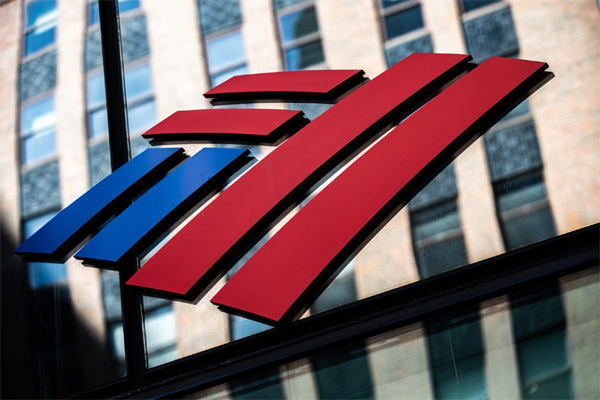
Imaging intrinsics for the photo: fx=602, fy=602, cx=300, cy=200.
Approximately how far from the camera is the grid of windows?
5230 mm

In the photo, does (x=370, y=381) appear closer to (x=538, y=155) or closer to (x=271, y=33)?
(x=538, y=155)

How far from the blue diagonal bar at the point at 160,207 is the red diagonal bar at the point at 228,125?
0.15m

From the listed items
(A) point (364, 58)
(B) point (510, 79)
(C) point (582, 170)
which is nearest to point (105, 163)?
(A) point (364, 58)

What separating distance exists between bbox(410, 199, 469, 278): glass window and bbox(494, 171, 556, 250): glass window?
0.30 metres

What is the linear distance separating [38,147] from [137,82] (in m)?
1.18

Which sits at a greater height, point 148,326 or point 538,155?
point 538,155

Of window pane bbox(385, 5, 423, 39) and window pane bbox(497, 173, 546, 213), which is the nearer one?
window pane bbox(497, 173, 546, 213)

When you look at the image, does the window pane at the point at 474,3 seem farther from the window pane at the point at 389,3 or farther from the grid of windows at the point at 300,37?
the grid of windows at the point at 300,37

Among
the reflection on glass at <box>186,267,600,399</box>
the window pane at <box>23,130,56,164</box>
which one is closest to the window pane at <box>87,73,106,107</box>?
the window pane at <box>23,130,56,164</box>

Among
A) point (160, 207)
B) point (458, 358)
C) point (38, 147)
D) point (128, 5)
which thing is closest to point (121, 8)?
point (128, 5)

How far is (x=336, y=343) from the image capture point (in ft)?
13.3

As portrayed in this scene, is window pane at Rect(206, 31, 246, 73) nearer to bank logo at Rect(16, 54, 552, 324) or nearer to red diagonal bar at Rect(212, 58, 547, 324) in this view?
bank logo at Rect(16, 54, 552, 324)

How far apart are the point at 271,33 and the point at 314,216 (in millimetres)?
2015

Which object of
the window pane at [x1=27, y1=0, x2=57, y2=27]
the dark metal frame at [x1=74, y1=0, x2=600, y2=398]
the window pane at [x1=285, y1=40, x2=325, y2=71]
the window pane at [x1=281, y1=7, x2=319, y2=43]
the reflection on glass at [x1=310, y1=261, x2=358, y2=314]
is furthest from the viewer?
the window pane at [x1=27, y1=0, x2=57, y2=27]
